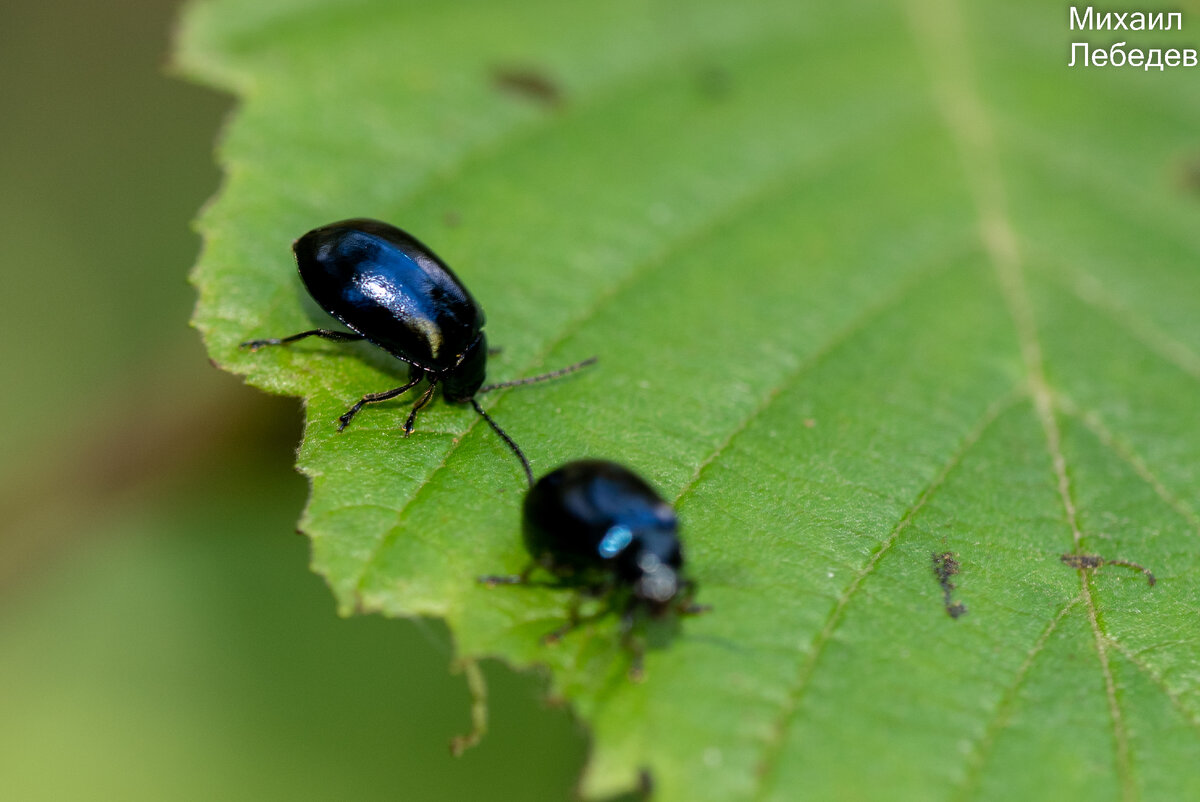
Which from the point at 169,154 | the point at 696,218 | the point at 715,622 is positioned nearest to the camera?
the point at 715,622

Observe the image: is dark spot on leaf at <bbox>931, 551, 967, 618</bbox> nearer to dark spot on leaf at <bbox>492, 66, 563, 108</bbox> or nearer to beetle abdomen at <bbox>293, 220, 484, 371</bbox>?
beetle abdomen at <bbox>293, 220, 484, 371</bbox>

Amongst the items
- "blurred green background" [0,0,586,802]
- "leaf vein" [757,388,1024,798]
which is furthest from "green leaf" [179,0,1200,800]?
"blurred green background" [0,0,586,802]

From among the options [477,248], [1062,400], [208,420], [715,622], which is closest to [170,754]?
[208,420]

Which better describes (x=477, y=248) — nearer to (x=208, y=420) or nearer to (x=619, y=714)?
(x=208, y=420)

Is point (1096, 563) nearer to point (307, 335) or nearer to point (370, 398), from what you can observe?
point (370, 398)

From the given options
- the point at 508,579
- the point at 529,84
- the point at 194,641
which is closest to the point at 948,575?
the point at 508,579

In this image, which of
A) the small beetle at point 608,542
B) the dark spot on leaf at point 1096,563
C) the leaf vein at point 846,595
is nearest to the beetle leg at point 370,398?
the small beetle at point 608,542
